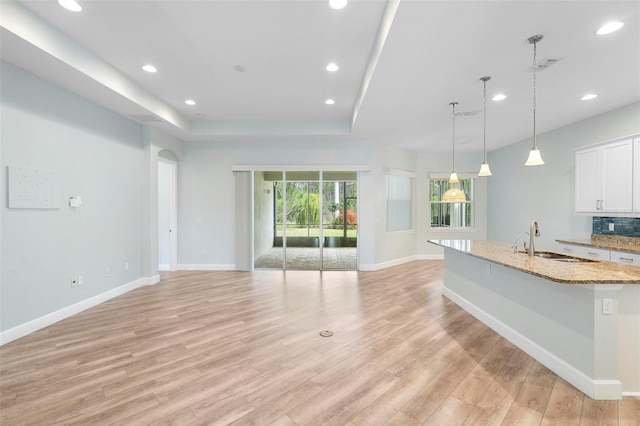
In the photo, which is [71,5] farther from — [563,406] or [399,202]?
[399,202]

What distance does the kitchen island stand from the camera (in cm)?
213

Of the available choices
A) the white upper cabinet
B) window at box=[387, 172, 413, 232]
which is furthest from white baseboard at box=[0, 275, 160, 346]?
the white upper cabinet

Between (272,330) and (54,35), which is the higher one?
(54,35)

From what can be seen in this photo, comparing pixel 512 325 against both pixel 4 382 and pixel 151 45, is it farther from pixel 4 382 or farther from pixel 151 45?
pixel 151 45

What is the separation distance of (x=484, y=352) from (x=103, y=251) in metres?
5.24

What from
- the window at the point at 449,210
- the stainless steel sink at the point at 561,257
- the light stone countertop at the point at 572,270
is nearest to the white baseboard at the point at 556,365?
the light stone countertop at the point at 572,270

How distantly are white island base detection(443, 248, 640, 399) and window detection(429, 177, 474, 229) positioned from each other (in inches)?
195

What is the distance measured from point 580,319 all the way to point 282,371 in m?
2.45

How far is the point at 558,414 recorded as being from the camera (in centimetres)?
196

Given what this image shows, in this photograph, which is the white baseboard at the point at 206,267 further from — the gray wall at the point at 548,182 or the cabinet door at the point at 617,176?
the cabinet door at the point at 617,176

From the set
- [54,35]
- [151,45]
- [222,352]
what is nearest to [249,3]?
[151,45]

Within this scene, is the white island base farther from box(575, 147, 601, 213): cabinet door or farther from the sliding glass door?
the sliding glass door

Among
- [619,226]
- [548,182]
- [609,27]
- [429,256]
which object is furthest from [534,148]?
[429,256]

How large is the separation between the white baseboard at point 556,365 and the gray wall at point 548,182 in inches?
126
